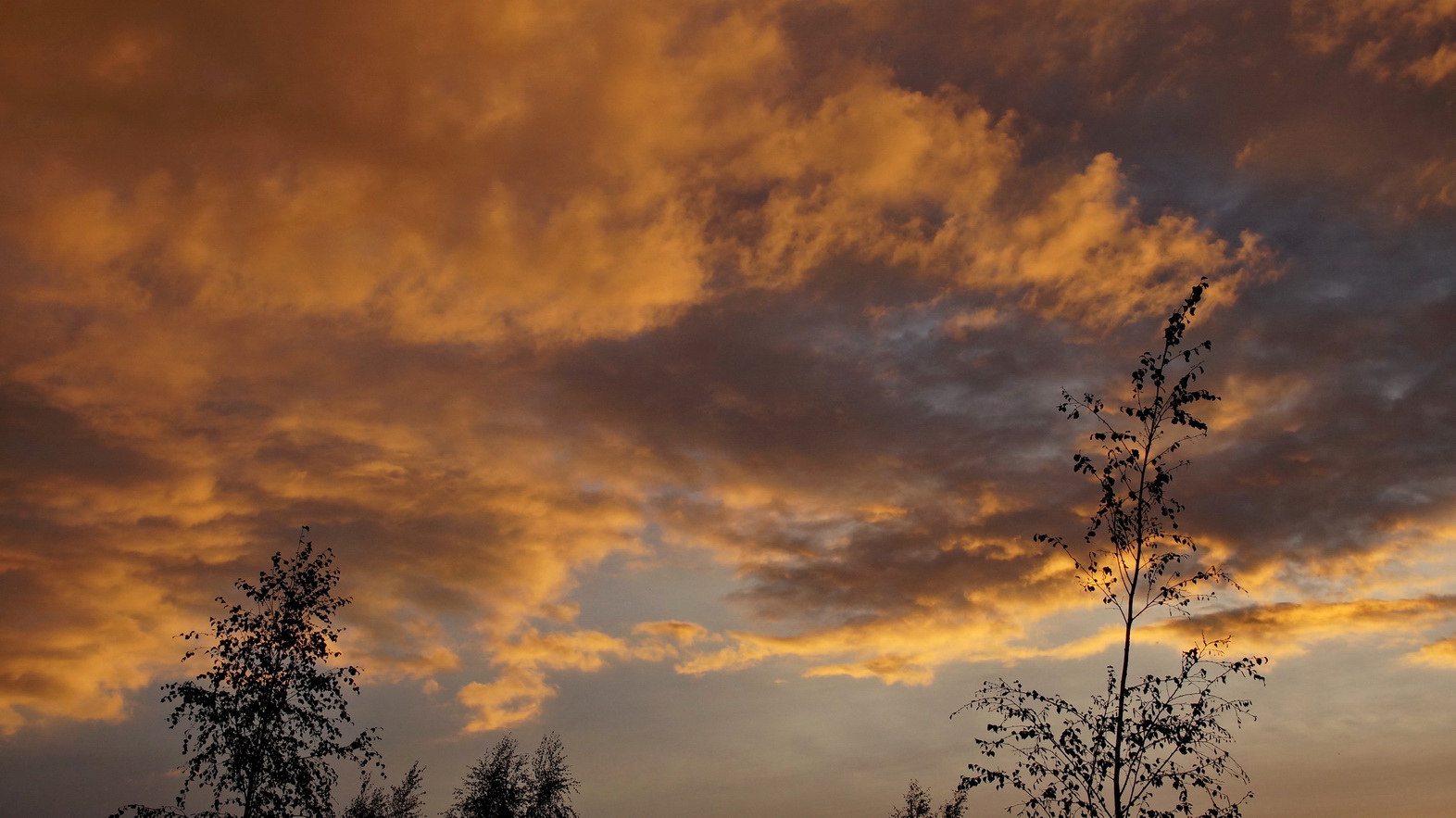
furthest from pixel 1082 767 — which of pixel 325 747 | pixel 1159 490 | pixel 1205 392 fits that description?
pixel 325 747

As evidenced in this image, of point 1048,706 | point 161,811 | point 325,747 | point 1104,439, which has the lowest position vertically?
point 161,811

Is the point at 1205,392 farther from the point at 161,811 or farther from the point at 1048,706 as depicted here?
the point at 161,811

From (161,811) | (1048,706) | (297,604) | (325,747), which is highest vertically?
(297,604)

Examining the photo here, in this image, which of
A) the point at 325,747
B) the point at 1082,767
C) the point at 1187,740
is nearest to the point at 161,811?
the point at 325,747

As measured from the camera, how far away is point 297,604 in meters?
36.6

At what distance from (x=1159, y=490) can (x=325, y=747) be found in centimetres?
3070

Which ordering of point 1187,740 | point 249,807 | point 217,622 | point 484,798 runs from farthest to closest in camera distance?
point 484,798 → point 217,622 → point 249,807 → point 1187,740

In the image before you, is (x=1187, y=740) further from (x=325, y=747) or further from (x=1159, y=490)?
(x=325, y=747)

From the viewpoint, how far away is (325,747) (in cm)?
3519

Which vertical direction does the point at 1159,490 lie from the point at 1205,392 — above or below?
below

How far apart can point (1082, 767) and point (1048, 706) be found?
149cm

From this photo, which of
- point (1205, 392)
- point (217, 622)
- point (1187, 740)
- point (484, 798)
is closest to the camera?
point (1187, 740)

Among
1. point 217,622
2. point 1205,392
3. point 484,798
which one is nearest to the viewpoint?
point 1205,392

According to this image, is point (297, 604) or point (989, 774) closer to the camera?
point (989, 774)
